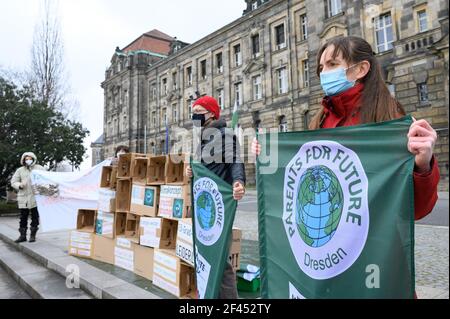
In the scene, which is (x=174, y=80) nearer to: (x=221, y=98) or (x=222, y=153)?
(x=221, y=98)

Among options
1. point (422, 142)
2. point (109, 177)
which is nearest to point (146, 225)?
point (109, 177)

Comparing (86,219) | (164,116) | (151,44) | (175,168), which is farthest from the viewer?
(151,44)

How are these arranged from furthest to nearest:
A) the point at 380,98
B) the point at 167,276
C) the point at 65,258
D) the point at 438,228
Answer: the point at 438,228 → the point at 65,258 → the point at 167,276 → the point at 380,98

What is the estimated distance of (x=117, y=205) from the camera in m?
5.32

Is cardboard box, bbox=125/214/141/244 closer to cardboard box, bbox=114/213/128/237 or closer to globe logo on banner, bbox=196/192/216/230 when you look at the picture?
cardboard box, bbox=114/213/128/237

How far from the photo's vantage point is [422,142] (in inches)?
58.1

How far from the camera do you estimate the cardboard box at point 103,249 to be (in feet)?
17.8

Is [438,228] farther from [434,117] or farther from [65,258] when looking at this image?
[434,117]

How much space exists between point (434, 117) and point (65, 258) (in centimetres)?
1861

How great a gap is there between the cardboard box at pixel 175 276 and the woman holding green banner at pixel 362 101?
2.49m

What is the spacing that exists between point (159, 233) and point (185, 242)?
0.68 m

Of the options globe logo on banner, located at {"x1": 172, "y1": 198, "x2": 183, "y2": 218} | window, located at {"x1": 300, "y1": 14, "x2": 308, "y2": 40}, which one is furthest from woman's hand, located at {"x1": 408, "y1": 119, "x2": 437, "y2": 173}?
window, located at {"x1": 300, "y1": 14, "x2": 308, "y2": 40}

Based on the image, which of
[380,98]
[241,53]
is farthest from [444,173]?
[241,53]
